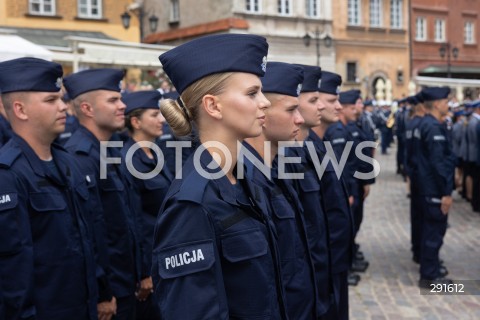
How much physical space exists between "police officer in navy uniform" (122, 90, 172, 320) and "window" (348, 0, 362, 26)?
37.2 m

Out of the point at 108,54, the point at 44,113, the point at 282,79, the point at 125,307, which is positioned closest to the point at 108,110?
the point at 44,113

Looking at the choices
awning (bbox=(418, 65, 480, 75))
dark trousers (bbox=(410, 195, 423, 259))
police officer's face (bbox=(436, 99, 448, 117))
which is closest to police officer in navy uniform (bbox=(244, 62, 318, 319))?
police officer's face (bbox=(436, 99, 448, 117))

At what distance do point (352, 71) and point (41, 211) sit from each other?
39233 mm

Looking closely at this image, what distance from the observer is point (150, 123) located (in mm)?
6340

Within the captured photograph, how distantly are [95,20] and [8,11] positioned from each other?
382cm

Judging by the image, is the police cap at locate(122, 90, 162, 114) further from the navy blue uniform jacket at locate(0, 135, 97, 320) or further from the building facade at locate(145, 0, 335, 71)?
the building facade at locate(145, 0, 335, 71)

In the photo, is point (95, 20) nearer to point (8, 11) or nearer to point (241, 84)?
point (8, 11)

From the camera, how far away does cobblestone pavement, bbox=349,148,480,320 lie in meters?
7.11

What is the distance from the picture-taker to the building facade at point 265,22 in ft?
118

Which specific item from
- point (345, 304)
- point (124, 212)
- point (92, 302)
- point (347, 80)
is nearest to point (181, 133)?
point (92, 302)

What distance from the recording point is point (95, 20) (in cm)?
3042

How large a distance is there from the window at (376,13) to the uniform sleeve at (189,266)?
42826mm

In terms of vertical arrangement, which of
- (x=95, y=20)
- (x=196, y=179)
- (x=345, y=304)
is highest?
(x=95, y=20)

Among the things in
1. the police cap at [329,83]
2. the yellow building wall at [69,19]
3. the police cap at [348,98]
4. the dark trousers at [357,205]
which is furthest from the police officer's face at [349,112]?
the yellow building wall at [69,19]
